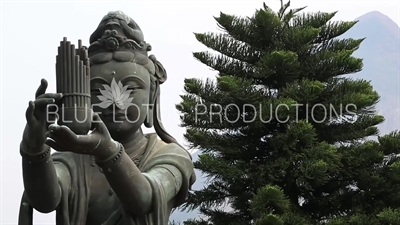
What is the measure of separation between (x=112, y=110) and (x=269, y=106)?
1021 centimetres

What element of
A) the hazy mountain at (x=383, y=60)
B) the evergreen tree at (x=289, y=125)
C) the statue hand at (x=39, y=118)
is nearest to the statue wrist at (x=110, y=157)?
the statue hand at (x=39, y=118)

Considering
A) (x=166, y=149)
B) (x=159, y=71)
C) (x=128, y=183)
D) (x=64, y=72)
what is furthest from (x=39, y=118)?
(x=159, y=71)

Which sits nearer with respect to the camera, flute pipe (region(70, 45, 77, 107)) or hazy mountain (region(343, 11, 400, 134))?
flute pipe (region(70, 45, 77, 107))

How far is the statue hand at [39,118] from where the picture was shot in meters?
3.22

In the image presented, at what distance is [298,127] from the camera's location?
44.3 feet

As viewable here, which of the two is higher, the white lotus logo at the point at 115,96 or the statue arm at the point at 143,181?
the white lotus logo at the point at 115,96

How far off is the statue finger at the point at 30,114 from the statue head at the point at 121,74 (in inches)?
22.4

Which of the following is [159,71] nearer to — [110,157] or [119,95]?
[119,95]

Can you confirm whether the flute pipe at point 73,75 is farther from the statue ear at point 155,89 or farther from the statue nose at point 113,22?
the statue ear at point 155,89

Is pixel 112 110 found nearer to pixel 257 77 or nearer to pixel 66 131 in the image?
pixel 66 131

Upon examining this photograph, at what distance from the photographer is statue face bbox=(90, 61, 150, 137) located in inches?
148

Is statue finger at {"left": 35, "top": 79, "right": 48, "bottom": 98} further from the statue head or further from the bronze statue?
the statue head

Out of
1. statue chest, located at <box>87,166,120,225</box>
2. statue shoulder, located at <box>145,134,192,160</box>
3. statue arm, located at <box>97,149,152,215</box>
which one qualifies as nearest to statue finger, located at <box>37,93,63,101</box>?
statue arm, located at <box>97,149,152,215</box>

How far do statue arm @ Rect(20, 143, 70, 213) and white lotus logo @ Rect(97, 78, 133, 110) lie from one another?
1.49 ft
